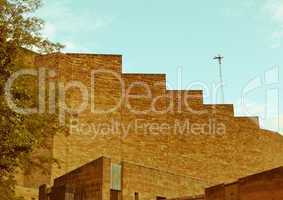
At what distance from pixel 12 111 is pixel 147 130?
16847mm

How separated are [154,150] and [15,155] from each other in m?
16.7

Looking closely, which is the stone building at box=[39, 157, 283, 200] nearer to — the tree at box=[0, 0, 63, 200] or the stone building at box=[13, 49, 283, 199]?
the stone building at box=[13, 49, 283, 199]

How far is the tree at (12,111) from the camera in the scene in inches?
573

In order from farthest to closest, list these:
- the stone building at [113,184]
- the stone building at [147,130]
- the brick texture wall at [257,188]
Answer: the stone building at [147,130]
the stone building at [113,184]
the brick texture wall at [257,188]

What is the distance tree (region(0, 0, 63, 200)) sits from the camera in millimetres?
14555

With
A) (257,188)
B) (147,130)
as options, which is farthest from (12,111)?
(147,130)

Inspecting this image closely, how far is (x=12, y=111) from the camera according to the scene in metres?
14.9

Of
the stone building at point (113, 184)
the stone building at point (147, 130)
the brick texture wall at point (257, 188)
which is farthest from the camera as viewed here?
the stone building at point (147, 130)

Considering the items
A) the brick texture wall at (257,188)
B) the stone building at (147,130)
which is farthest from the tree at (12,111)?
the stone building at (147,130)

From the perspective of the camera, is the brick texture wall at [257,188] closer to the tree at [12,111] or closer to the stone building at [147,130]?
the tree at [12,111]

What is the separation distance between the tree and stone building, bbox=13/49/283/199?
9492 mm

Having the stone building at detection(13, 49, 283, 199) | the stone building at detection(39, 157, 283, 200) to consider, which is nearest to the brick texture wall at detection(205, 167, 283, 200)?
the stone building at detection(39, 157, 283, 200)

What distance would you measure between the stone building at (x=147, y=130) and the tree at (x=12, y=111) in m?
9.49

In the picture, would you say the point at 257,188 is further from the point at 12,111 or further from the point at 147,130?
the point at 147,130
